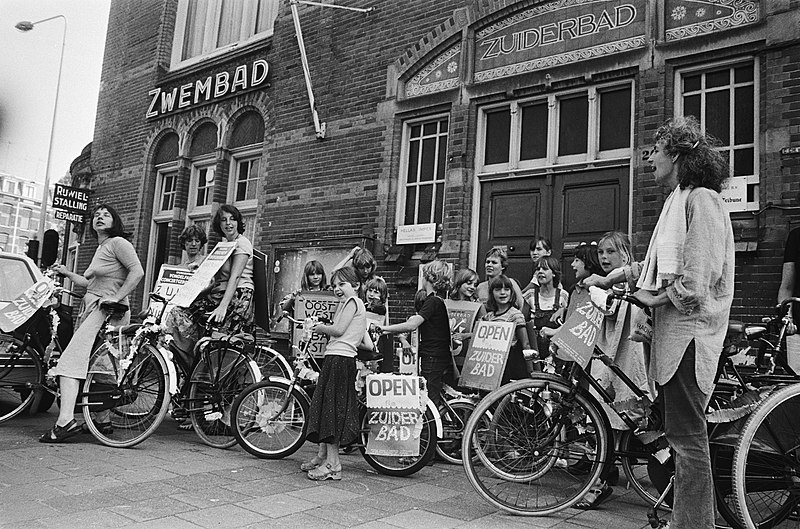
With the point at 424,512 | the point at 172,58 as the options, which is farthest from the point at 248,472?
the point at 172,58

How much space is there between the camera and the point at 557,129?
7641 millimetres

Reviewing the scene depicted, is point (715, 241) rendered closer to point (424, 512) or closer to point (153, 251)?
point (424, 512)

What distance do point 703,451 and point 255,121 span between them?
9601 mm

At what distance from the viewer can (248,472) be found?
14.9ft

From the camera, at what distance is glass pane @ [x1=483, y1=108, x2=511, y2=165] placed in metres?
8.09

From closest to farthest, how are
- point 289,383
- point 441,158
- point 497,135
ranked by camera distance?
point 289,383, point 497,135, point 441,158

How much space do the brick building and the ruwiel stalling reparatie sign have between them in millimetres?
1926

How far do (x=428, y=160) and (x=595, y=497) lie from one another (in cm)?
569

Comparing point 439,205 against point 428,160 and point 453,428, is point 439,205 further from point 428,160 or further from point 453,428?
point 453,428

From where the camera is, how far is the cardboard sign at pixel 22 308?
5.55 metres

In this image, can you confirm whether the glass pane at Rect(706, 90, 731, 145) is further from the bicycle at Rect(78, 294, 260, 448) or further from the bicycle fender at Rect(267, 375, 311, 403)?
the bicycle at Rect(78, 294, 260, 448)

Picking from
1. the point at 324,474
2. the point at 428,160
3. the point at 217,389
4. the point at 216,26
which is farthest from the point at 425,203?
the point at 216,26

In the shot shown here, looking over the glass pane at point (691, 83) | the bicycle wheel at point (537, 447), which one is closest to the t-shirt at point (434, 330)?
the bicycle wheel at point (537, 447)

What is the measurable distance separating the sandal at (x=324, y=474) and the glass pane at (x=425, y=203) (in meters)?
4.62
